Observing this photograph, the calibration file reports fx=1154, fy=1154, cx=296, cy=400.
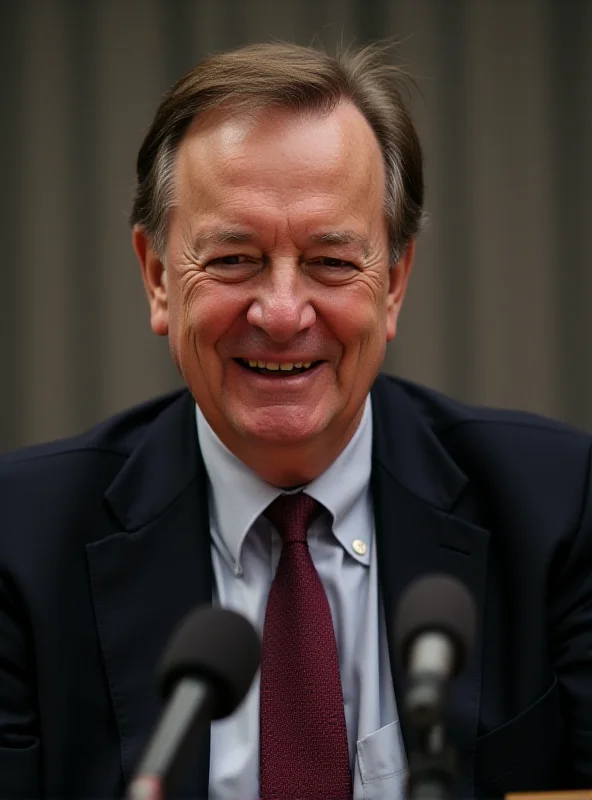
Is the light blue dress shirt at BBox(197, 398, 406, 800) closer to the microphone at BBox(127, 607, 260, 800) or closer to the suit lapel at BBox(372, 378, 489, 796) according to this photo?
the suit lapel at BBox(372, 378, 489, 796)

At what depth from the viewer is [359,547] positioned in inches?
68.0

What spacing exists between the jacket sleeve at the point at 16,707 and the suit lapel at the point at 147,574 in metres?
0.11

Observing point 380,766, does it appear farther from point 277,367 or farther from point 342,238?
point 342,238

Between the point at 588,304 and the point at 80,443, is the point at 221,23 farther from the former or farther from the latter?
the point at 80,443

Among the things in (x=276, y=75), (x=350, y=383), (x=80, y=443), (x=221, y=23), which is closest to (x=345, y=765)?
(x=350, y=383)

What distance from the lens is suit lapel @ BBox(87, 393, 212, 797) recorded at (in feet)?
5.23

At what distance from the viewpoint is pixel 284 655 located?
5.24ft

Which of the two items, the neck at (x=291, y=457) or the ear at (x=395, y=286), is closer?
the neck at (x=291, y=457)

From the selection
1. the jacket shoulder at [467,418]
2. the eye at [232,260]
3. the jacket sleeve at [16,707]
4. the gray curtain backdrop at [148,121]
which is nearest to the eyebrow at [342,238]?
the eye at [232,260]

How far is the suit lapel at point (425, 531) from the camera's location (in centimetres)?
162

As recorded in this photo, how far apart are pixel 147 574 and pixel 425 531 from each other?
419 millimetres

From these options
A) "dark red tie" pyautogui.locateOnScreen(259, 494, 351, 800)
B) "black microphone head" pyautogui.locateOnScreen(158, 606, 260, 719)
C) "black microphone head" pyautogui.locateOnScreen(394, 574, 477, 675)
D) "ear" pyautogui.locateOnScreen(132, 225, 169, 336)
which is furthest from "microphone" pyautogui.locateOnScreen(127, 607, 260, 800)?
"ear" pyautogui.locateOnScreen(132, 225, 169, 336)

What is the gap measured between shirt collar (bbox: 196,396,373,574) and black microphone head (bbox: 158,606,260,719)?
736 millimetres

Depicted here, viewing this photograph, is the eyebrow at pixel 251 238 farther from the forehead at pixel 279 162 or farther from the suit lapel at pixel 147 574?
the suit lapel at pixel 147 574
